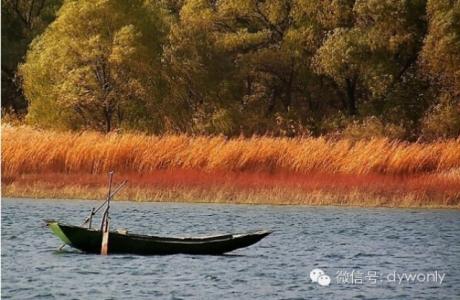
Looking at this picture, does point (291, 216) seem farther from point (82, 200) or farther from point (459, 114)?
point (459, 114)

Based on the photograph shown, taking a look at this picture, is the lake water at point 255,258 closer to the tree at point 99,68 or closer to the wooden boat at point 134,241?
the wooden boat at point 134,241

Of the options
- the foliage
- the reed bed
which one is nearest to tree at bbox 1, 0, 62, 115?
the foliage

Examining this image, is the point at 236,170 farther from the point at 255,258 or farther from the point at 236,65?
the point at 236,65

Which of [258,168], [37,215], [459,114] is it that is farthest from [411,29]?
[37,215]

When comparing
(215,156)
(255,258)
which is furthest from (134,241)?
(215,156)

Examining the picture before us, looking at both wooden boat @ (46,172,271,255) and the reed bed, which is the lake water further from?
the reed bed

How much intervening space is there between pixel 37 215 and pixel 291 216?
715cm

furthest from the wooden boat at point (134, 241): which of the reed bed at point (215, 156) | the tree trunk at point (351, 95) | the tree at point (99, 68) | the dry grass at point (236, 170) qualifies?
the tree trunk at point (351, 95)

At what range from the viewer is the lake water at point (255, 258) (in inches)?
953

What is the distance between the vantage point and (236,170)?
1607 inches

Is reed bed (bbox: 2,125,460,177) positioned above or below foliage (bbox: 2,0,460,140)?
below

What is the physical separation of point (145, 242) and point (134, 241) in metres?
0.24

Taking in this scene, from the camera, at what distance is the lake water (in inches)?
953

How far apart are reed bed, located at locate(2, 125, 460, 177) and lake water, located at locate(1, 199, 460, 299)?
2361 millimetres
